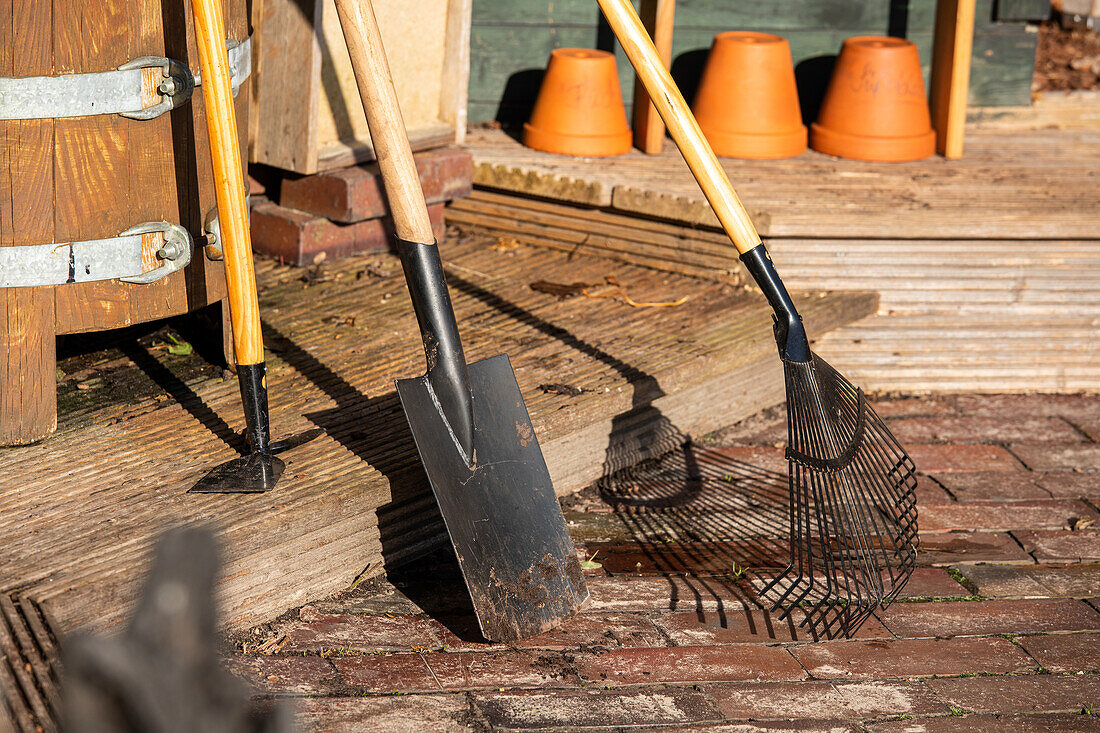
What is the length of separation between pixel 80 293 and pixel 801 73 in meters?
3.00

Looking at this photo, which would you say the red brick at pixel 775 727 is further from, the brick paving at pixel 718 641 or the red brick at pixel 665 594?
the red brick at pixel 665 594

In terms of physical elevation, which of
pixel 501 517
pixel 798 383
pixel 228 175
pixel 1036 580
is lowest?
pixel 1036 580

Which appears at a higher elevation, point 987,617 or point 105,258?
point 105,258

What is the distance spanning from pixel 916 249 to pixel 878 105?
2.36 feet

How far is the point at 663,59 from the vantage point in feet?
11.7

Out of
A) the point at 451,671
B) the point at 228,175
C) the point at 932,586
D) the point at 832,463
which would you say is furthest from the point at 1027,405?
the point at 228,175

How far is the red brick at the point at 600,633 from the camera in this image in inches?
82.3

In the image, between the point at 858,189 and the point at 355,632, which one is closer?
the point at 355,632

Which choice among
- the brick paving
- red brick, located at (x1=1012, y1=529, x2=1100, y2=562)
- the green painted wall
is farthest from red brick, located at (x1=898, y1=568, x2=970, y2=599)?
the green painted wall

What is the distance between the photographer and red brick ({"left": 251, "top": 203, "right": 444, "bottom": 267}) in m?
3.25

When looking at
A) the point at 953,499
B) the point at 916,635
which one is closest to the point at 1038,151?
the point at 953,499

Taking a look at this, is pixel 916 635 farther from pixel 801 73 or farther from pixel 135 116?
pixel 801 73

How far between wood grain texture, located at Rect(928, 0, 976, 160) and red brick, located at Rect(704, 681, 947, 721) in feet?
7.93

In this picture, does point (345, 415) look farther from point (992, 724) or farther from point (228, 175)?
point (992, 724)
